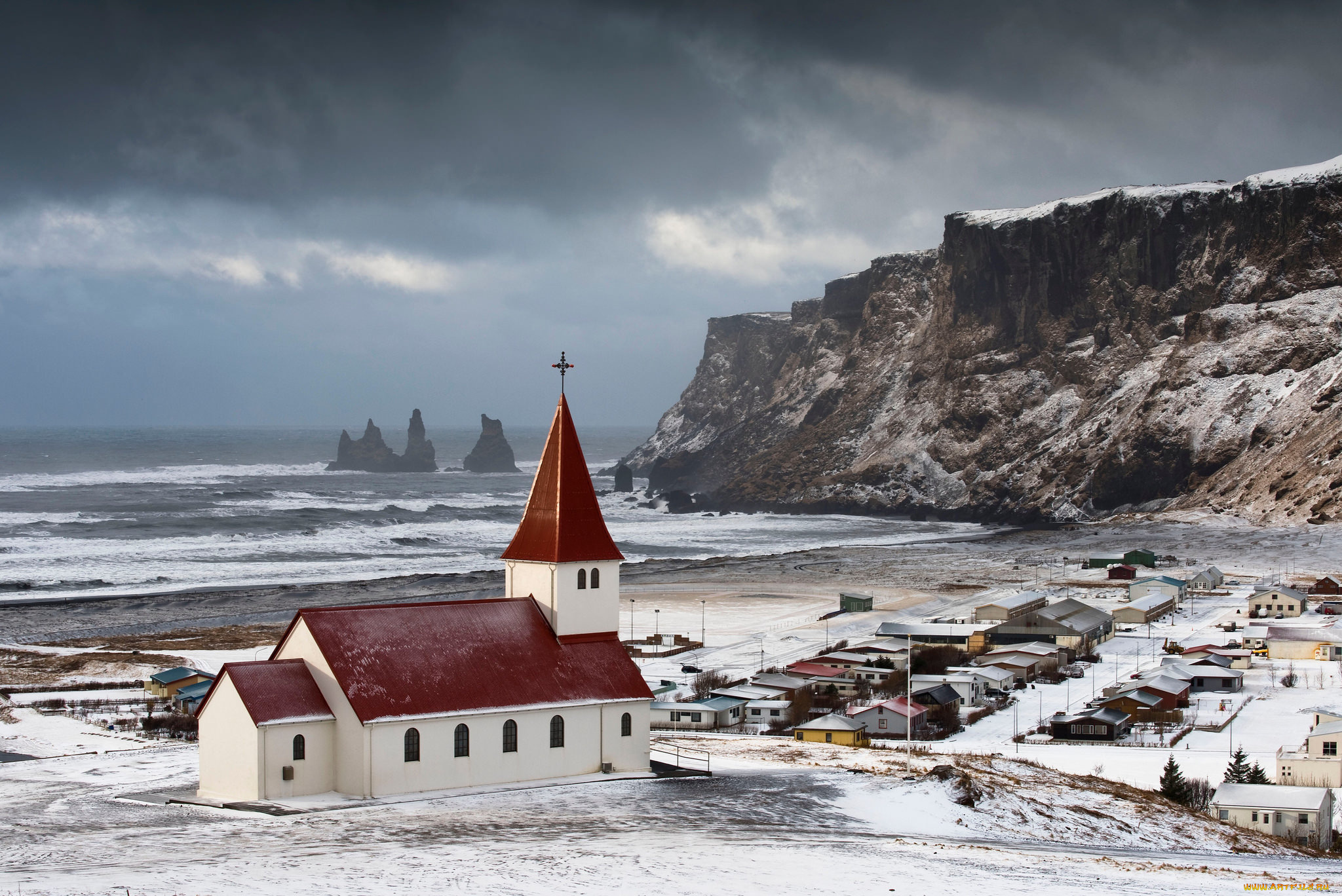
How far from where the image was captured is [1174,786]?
110ft

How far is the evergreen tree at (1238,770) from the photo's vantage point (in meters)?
35.7

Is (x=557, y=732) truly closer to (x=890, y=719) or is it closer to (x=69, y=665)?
(x=890, y=719)

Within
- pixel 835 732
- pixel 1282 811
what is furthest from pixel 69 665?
pixel 1282 811

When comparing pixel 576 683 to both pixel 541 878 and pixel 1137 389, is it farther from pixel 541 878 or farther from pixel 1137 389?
pixel 1137 389

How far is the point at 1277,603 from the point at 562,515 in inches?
2270

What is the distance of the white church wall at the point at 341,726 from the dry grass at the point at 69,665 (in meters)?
28.6

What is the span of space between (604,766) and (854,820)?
687cm

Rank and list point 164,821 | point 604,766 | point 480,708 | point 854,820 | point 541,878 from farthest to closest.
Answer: point 604,766
point 480,708
point 854,820
point 164,821
point 541,878

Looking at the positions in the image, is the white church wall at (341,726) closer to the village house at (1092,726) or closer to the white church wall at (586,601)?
the white church wall at (586,601)

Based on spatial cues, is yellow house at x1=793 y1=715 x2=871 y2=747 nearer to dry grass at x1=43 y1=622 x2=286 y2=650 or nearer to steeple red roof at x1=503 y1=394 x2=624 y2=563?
steeple red roof at x1=503 y1=394 x2=624 y2=563

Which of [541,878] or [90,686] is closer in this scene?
[541,878]

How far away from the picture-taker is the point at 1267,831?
99.6ft

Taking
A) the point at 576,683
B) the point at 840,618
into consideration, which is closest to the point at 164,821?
the point at 576,683

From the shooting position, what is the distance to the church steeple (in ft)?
107
